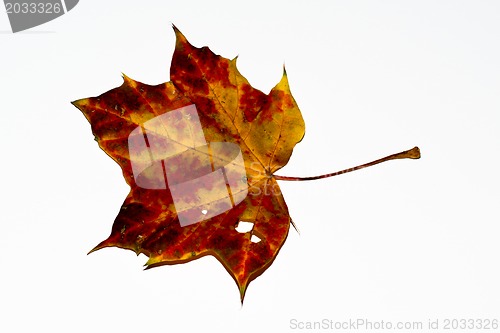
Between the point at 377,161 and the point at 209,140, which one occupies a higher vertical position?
the point at 209,140

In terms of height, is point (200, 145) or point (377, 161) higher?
point (200, 145)

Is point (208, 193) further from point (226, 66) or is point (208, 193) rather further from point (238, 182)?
point (226, 66)

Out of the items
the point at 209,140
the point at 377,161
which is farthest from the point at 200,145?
the point at 377,161

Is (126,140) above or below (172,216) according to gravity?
above

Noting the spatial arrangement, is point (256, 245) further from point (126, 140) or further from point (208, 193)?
point (126, 140)

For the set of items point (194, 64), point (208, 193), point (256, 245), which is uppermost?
point (194, 64)

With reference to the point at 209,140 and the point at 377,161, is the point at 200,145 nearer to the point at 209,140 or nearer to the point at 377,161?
the point at 209,140

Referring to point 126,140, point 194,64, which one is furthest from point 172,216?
point 194,64
